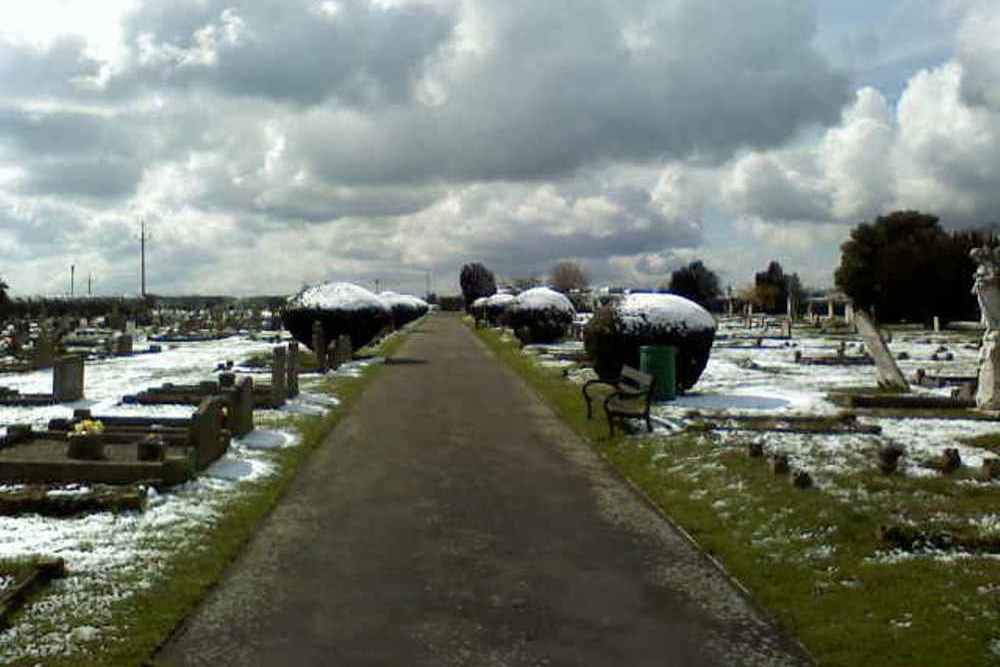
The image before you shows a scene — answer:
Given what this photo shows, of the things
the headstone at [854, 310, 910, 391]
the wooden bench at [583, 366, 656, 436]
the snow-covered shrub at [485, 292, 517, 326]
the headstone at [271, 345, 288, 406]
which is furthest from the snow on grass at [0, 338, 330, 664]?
the snow-covered shrub at [485, 292, 517, 326]

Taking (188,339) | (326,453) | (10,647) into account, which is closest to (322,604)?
(10,647)

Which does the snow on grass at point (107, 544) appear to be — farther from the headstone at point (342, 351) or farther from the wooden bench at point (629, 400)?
the headstone at point (342, 351)

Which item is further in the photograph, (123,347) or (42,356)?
(123,347)

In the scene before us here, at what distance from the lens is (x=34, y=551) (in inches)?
316

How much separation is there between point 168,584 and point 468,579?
234 cm

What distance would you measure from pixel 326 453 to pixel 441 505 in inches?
147

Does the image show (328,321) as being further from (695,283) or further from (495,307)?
(695,283)

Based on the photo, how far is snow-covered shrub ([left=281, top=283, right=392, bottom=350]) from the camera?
3073cm

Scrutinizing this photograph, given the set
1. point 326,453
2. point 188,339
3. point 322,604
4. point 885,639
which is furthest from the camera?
point 188,339

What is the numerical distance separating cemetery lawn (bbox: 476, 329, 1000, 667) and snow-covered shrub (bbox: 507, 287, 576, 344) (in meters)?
28.4

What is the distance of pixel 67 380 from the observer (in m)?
19.2

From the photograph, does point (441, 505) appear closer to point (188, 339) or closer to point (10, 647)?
point (10, 647)

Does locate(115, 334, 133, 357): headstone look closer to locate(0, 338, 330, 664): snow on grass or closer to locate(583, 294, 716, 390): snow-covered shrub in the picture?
locate(583, 294, 716, 390): snow-covered shrub

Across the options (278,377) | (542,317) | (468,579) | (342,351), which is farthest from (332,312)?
(468,579)
